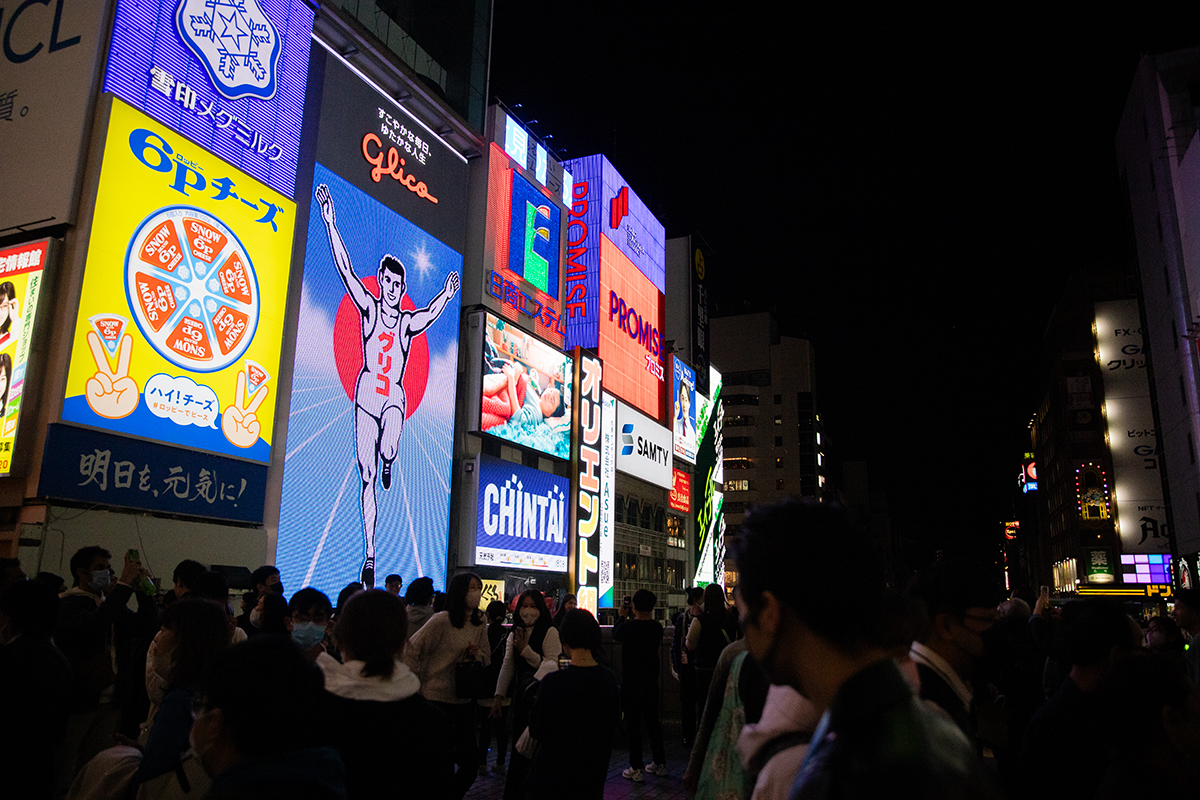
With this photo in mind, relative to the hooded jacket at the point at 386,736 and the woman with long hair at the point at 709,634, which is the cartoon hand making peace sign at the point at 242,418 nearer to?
the woman with long hair at the point at 709,634

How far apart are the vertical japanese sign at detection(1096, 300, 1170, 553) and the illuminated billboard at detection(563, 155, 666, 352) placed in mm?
30927

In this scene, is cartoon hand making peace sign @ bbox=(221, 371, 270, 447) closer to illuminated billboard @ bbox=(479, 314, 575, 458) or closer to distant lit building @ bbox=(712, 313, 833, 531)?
illuminated billboard @ bbox=(479, 314, 575, 458)

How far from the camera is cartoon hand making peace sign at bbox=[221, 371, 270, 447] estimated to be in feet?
48.5

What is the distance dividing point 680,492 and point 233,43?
89.9 feet

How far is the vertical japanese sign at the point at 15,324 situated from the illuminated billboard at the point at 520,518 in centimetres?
1099

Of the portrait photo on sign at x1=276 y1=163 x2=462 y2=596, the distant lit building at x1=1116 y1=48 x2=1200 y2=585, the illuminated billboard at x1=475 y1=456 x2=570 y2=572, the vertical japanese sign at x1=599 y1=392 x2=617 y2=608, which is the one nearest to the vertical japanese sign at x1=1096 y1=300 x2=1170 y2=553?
the distant lit building at x1=1116 y1=48 x2=1200 y2=585

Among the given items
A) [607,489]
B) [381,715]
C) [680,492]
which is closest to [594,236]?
[607,489]

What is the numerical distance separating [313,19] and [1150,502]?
4851 centimetres

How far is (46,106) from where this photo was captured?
1358cm

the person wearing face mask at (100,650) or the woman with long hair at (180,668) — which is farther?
the person wearing face mask at (100,650)

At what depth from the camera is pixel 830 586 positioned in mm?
1571

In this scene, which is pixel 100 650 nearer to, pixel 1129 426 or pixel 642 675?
pixel 642 675

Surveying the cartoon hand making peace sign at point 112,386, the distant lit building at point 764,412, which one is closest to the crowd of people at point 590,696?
the cartoon hand making peace sign at point 112,386

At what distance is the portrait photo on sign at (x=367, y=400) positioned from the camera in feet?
55.2
